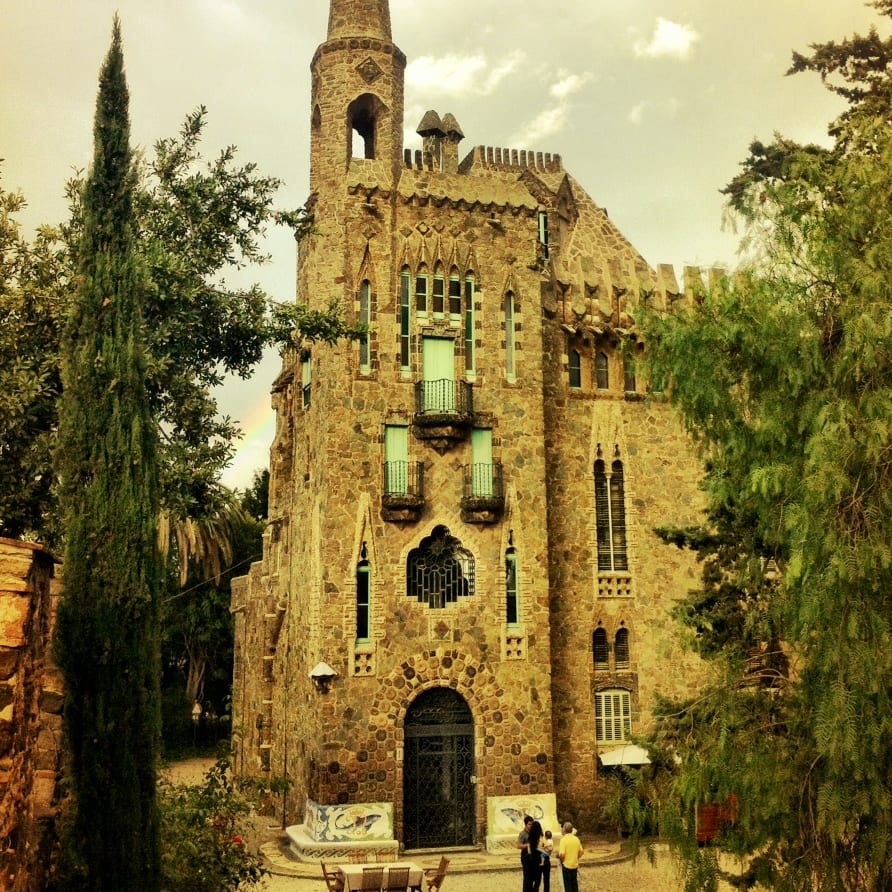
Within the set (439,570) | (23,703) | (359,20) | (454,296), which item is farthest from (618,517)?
(23,703)

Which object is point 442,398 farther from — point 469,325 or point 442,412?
point 469,325

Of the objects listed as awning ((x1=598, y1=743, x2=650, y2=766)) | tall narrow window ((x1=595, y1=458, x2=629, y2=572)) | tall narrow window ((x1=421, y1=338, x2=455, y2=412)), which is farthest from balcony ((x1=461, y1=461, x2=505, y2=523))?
awning ((x1=598, y1=743, x2=650, y2=766))

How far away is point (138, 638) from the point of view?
33.5 ft

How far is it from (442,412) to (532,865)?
948cm

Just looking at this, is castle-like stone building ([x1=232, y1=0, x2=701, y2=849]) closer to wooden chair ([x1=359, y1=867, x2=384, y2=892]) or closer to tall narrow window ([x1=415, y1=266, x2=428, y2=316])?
tall narrow window ([x1=415, y1=266, x2=428, y2=316])

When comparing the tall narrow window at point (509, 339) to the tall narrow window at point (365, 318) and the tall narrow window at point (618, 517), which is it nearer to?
the tall narrow window at point (365, 318)

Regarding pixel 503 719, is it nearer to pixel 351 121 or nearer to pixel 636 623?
pixel 636 623

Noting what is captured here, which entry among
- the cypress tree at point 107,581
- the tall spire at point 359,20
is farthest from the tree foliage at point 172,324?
the tall spire at point 359,20

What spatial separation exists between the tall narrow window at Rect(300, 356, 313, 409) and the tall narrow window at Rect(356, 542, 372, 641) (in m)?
4.35

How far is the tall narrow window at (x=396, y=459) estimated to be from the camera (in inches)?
861

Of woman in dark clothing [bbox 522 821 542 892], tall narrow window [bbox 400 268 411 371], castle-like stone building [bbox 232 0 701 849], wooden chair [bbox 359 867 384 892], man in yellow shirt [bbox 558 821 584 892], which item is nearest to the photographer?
wooden chair [bbox 359 867 384 892]

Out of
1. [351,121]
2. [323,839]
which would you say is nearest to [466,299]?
[351,121]

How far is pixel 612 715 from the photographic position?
77.3 ft

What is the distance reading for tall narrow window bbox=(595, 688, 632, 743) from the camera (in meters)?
23.4
